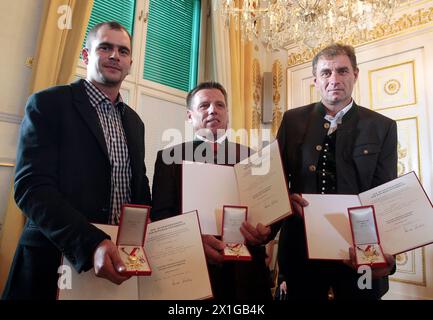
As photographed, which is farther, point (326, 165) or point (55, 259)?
point (326, 165)

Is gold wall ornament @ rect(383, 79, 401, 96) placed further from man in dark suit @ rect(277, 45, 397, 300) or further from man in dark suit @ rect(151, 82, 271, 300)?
man in dark suit @ rect(151, 82, 271, 300)

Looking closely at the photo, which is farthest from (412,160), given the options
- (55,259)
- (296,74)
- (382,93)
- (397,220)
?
(55,259)

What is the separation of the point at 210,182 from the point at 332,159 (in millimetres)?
436

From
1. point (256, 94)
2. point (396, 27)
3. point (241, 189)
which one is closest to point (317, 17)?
point (396, 27)

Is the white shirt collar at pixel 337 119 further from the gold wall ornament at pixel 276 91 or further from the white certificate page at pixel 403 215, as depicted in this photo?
the gold wall ornament at pixel 276 91

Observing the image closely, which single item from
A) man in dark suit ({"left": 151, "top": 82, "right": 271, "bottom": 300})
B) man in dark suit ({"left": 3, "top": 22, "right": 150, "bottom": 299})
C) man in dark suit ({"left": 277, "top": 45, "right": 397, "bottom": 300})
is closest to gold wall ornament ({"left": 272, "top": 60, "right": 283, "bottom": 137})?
man in dark suit ({"left": 151, "top": 82, "right": 271, "bottom": 300})

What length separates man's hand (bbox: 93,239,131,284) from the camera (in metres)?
0.74

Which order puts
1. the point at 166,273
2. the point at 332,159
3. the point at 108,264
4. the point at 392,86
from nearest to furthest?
1. the point at 108,264
2. the point at 166,273
3. the point at 332,159
4. the point at 392,86

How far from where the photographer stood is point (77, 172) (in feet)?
3.06

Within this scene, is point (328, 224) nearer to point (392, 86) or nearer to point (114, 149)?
point (114, 149)

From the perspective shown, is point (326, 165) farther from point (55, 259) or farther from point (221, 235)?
point (55, 259)

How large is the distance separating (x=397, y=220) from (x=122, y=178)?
86 cm

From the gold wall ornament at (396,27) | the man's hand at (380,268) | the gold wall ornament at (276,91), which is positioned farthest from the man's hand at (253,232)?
the gold wall ornament at (276,91)
